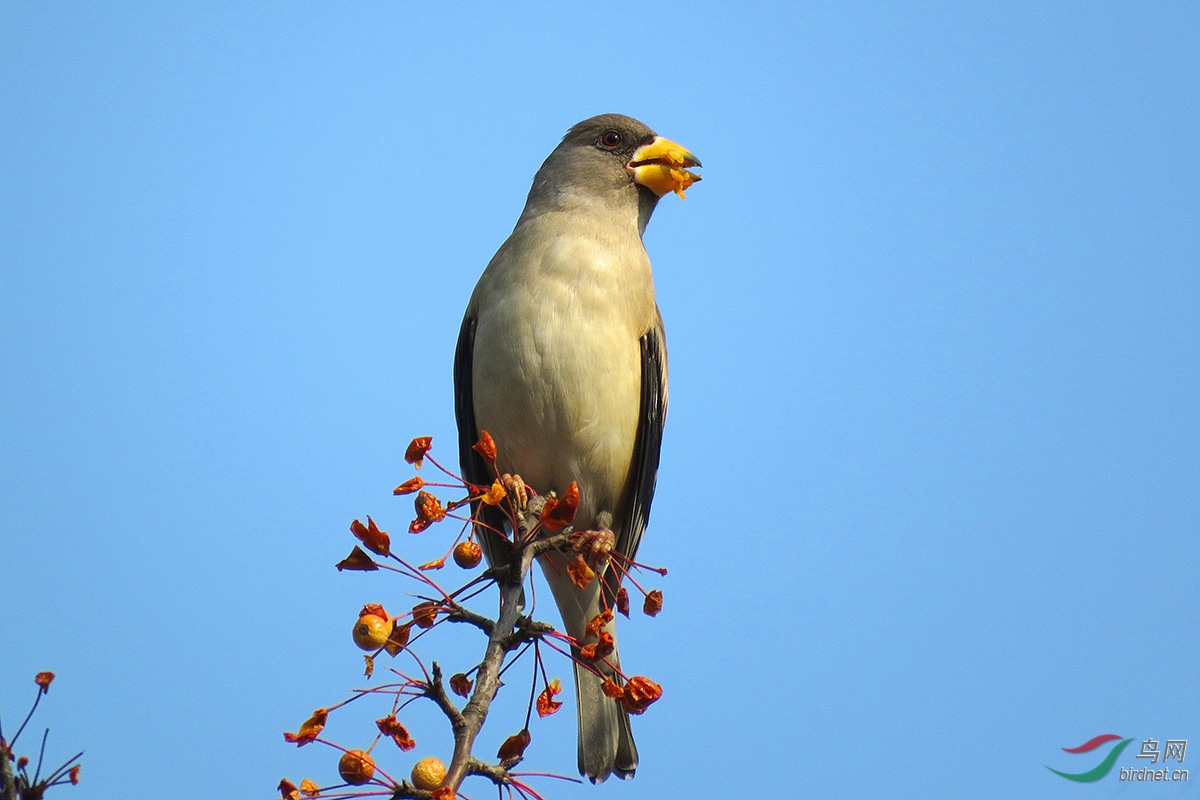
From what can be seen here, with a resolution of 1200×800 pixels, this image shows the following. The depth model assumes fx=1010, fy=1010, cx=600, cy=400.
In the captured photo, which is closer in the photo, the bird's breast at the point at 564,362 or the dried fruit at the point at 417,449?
the dried fruit at the point at 417,449

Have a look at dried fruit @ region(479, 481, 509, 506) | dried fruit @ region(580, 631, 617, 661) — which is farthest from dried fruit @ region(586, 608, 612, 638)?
dried fruit @ region(479, 481, 509, 506)

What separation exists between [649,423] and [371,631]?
101 inches

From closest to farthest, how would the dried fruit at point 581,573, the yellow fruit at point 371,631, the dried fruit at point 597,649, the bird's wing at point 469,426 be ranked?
the yellow fruit at point 371,631
the dried fruit at point 597,649
the dried fruit at point 581,573
the bird's wing at point 469,426

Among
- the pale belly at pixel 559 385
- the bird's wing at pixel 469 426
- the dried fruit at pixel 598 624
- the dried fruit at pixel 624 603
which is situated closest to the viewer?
the dried fruit at pixel 598 624

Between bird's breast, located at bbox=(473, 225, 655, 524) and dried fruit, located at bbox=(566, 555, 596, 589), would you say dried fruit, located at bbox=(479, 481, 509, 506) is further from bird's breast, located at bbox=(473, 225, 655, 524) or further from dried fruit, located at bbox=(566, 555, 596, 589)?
bird's breast, located at bbox=(473, 225, 655, 524)

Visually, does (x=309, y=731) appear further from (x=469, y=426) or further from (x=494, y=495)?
(x=469, y=426)

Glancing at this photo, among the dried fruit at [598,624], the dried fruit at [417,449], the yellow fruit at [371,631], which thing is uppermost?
the dried fruit at [417,449]

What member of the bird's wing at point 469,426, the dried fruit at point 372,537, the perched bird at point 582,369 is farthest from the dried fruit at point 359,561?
the bird's wing at point 469,426

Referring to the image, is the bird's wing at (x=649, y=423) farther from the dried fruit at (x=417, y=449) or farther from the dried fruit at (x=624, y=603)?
the dried fruit at (x=417, y=449)

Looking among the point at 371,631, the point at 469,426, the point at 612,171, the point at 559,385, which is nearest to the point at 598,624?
the point at 371,631

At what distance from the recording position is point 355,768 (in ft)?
8.50

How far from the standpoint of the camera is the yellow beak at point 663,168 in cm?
561

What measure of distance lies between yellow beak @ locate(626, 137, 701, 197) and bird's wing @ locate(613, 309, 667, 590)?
787 millimetres

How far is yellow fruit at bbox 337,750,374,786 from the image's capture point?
259 centimetres
